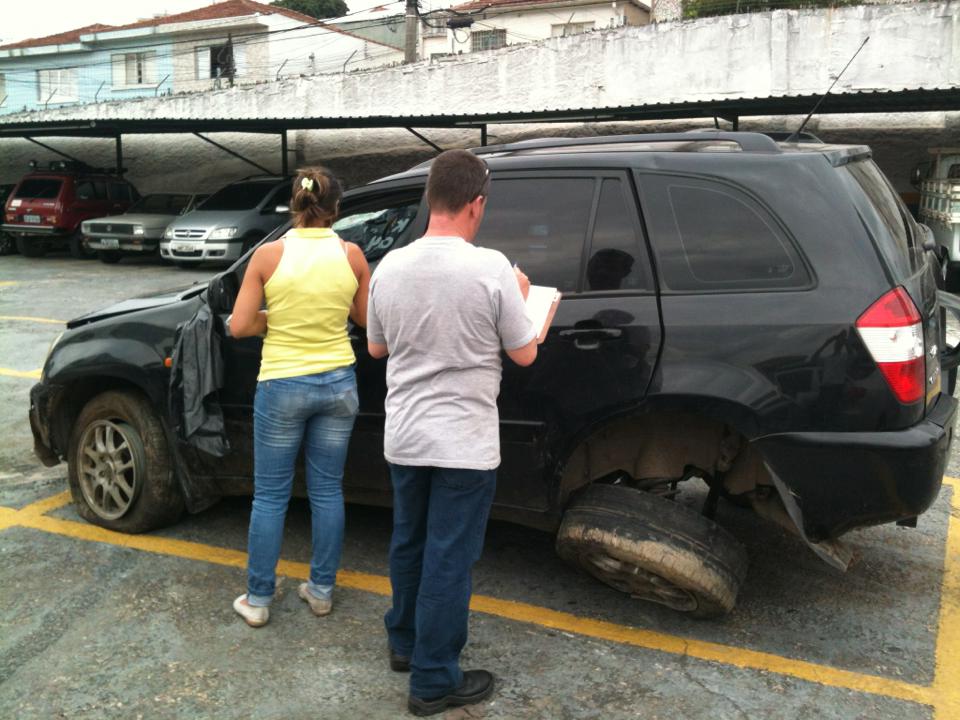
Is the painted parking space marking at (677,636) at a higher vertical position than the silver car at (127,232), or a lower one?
lower

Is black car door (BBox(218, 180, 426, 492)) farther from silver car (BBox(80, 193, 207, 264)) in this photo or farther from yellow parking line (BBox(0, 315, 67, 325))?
silver car (BBox(80, 193, 207, 264))

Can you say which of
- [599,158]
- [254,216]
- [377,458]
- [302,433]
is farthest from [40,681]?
[254,216]

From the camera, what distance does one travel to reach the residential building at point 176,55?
36.0 m

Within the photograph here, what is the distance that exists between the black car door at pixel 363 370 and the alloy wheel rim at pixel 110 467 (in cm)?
43

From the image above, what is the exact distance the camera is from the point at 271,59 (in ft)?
121

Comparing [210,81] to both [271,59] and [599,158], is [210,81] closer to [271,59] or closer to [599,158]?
[271,59]

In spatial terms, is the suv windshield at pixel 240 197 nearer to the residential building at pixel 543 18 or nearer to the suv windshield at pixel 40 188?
the suv windshield at pixel 40 188

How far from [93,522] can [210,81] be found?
115ft

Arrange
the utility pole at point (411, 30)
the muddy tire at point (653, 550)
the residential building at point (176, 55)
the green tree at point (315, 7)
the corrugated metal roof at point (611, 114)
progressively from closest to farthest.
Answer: the muddy tire at point (653, 550) < the corrugated metal roof at point (611, 114) < the utility pole at point (411, 30) < the residential building at point (176, 55) < the green tree at point (315, 7)

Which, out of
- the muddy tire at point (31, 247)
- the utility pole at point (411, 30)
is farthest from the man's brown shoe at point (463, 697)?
the utility pole at point (411, 30)

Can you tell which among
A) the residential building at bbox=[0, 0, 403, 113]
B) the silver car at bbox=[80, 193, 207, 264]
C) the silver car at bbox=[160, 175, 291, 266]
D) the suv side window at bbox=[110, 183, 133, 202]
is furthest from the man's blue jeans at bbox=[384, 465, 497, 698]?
the residential building at bbox=[0, 0, 403, 113]

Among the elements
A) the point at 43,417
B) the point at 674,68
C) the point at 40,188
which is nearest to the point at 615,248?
the point at 43,417

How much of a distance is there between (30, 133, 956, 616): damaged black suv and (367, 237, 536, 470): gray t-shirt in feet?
2.40

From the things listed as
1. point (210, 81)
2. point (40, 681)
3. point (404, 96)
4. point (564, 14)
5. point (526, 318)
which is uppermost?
point (564, 14)
